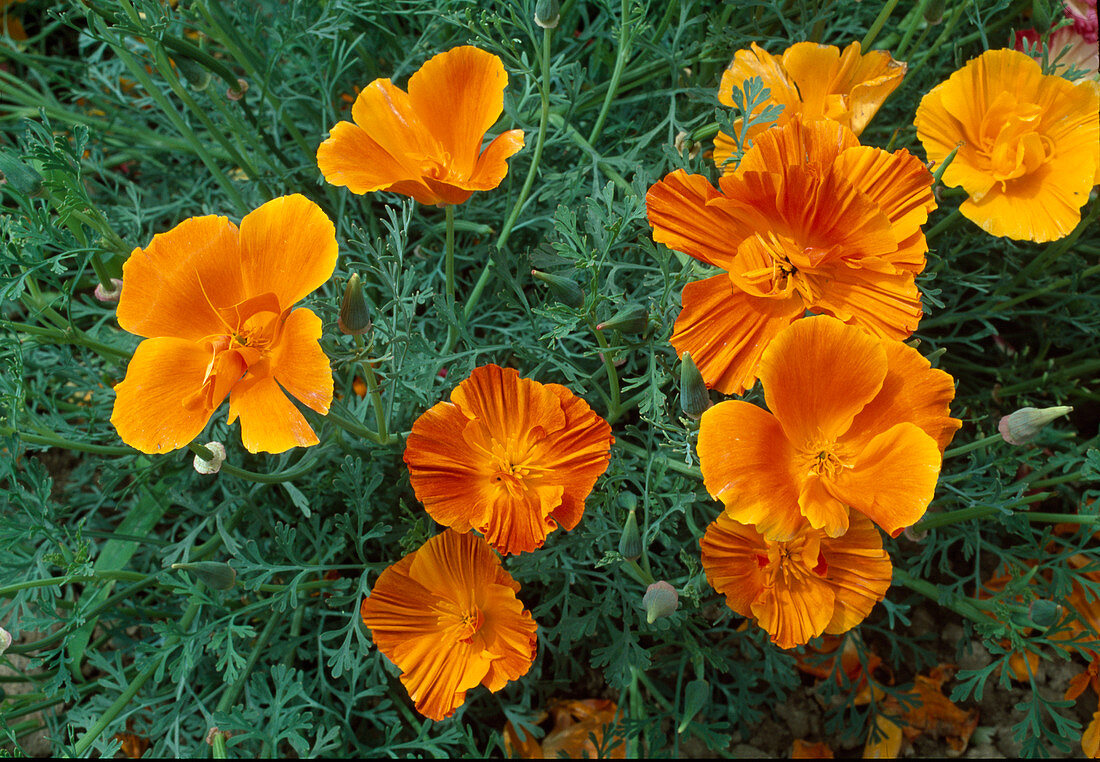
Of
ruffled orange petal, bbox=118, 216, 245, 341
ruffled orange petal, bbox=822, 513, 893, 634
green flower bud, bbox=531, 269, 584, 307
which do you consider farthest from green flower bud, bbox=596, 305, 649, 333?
ruffled orange petal, bbox=118, 216, 245, 341

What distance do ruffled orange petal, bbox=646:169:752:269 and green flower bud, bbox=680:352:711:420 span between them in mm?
140

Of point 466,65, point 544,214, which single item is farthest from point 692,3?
point 466,65

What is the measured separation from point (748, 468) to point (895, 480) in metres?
0.18

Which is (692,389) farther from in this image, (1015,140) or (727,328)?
(1015,140)

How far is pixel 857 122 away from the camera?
4.24ft

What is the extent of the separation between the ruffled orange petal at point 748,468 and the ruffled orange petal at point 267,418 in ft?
1.56

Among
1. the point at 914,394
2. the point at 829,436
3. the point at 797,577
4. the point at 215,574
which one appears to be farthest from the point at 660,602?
the point at 215,574

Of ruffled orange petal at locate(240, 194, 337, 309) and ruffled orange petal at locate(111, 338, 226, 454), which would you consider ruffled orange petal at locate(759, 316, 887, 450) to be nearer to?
ruffled orange petal at locate(240, 194, 337, 309)

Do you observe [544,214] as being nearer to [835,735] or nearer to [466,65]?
[466,65]

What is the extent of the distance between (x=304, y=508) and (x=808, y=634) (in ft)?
2.54

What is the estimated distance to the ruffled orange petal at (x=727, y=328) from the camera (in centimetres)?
105

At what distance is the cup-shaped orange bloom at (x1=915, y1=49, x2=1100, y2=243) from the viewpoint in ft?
4.21

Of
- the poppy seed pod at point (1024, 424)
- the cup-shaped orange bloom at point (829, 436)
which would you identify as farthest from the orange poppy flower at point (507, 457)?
the poppy seed pod at point (1024, 424)

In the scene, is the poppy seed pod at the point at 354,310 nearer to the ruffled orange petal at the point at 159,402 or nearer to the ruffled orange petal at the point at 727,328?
the ruffled orange petal at the point at 159,402
